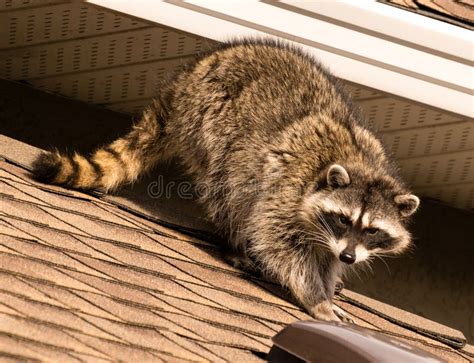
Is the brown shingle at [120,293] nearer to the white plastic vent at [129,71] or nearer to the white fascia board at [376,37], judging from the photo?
the white plastic vent at [129,71]

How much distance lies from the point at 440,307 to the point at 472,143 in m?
1.23

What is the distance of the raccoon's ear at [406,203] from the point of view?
206 inches

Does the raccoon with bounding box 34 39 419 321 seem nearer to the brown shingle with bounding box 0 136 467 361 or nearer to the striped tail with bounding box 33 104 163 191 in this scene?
the striped tail with bounding box 33 104 163 191

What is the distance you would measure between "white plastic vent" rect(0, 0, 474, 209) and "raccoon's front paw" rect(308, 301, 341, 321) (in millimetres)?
1171

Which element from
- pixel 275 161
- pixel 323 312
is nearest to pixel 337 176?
pixel 275 161

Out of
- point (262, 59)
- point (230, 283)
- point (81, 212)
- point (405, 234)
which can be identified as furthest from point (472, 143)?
point (81, 212)

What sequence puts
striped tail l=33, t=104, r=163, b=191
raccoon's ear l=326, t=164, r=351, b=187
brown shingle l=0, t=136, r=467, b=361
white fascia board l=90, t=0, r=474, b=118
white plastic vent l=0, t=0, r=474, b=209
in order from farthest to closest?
white plastic vent l=0, t=0, r=474, b=209 < white fascia board l=90, t=0, r=474, b=118 < raccoon's ear l=326, t=164, r=351, b=187 < striped tail l=33, t=104, r=163, b=191 < brown shingle l=0, t=136, r=467, b=361

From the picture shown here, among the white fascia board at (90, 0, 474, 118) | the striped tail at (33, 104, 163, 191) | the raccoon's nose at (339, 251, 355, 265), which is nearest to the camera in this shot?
the striped tail at (33, 104, 163, 191)

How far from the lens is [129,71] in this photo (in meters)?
5.90

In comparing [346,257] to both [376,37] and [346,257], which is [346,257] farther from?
[376,37]

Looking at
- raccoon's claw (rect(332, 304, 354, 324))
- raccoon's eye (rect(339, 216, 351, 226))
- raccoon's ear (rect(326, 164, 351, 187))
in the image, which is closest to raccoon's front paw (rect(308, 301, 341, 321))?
raccoon's claw (rect(332, 304, 354, 324))

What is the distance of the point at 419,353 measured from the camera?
10.7 feet

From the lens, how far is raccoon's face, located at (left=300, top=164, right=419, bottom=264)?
5156mm

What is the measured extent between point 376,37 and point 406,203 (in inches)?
32.2
